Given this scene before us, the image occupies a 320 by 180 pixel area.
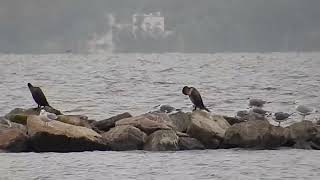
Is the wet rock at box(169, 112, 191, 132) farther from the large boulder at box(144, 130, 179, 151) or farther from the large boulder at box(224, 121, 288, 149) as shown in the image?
the large boulder at box(224, 121, 288, 149)

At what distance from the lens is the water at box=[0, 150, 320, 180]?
15.9 metres

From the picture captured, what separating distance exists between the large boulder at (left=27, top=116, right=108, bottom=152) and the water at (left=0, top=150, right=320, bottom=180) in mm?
366

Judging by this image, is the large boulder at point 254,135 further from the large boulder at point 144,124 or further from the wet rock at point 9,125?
the wet rock at point 9,125

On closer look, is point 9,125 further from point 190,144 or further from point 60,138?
point 190,144

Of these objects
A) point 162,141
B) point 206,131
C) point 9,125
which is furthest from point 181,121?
point 9,125

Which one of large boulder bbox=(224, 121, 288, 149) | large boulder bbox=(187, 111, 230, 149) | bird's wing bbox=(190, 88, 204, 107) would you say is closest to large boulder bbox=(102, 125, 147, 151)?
large boulder bbox=(187, 111, 230, 149)

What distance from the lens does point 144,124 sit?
1962cm

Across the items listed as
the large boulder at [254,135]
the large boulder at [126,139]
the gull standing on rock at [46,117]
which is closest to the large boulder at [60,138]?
the gull standing on rock at [46,117]

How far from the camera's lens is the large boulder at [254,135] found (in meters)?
18.8

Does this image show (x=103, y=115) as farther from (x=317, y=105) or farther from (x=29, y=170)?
(x=29, y=170)

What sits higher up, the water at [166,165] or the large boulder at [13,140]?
the large boulder at [13,140]

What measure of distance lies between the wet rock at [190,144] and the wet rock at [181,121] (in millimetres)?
547

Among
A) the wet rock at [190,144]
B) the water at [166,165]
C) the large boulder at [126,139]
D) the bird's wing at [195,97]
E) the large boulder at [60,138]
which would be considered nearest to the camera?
the water at [166,165]

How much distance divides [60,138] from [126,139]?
170 centimetres
